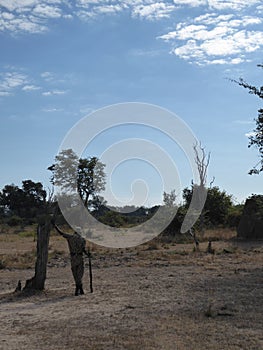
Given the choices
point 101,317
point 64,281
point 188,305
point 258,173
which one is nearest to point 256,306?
point 188,305

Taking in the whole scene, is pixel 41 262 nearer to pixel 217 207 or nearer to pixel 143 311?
pixel 143 311

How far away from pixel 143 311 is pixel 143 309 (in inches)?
8.0

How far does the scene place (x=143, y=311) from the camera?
9352 millimetres

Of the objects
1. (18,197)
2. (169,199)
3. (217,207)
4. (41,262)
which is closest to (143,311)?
(41,262)

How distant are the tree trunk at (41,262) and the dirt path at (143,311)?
326 mm

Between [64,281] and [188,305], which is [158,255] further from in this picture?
[188,305]

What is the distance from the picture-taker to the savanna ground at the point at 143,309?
23.6 feet

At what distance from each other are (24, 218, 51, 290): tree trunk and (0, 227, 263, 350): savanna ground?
0.34 metres

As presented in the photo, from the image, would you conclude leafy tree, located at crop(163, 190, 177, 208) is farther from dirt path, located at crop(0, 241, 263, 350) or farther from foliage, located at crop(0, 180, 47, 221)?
foliage, located at crop(0, 180, 47, 221)

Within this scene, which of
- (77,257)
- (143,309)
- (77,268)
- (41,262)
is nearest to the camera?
(143,309)

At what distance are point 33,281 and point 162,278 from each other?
152 inches

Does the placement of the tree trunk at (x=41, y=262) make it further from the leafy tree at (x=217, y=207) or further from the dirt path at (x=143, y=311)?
the leafy tree at (x=217, y=207)

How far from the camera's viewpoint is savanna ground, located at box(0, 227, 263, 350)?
7199mm

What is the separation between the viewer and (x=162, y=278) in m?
14.2
